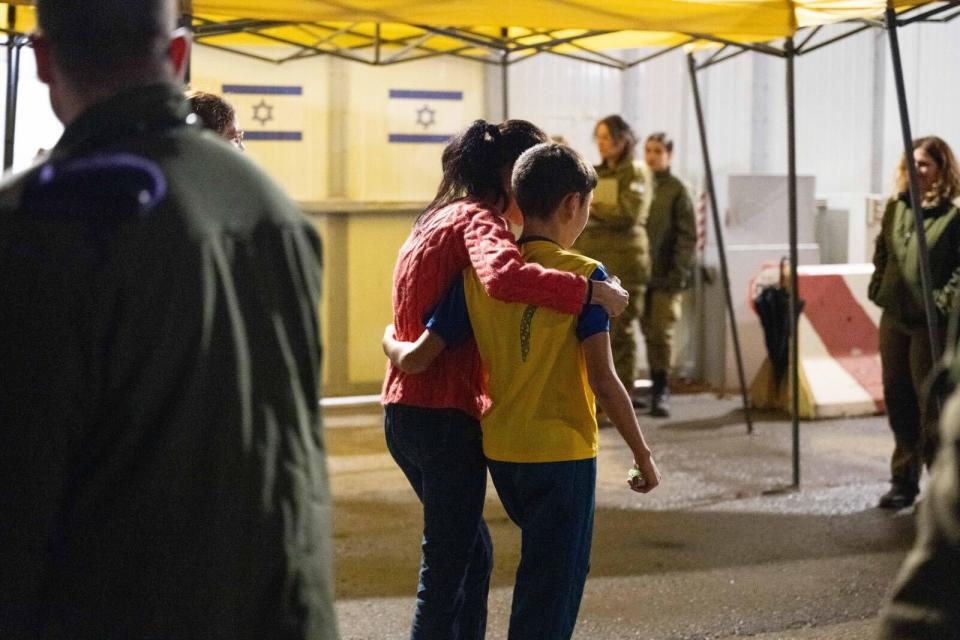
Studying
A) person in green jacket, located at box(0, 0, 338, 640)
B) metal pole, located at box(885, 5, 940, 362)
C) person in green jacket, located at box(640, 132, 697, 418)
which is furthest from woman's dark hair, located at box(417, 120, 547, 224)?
person in green jacket, located at box(640, 132, 697, 418)

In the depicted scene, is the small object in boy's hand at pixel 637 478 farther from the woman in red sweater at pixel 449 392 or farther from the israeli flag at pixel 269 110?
the israeli flag at pixel 269 110

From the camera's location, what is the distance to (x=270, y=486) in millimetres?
1800

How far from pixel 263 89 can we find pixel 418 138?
1.24 meters

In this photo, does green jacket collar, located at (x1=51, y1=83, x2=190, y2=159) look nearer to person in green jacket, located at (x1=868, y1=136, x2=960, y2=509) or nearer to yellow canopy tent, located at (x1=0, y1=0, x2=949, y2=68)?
yellow canopy tent, located at (x1=0, y1=0, x2=949, y2=68)

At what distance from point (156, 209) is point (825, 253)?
34.9 ft

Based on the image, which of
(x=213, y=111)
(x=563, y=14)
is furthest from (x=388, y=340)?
(x=563, y=14)

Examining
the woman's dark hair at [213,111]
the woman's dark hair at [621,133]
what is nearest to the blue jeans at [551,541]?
the woman's dark hair at [213,111]

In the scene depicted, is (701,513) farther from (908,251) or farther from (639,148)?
(639,148)

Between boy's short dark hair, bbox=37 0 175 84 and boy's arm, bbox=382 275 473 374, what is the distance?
5.27 feet

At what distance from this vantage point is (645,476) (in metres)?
3.29

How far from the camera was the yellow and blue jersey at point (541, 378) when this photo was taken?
3229 millimetres

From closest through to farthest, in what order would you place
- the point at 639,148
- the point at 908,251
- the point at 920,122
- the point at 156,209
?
the point at 156,209
the point at 908,251
the point at 639,148
the point at 920,122

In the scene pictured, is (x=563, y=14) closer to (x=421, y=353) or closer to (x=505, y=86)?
(x=421, y=353)

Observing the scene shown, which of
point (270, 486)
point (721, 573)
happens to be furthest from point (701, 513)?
point (270, 486)
